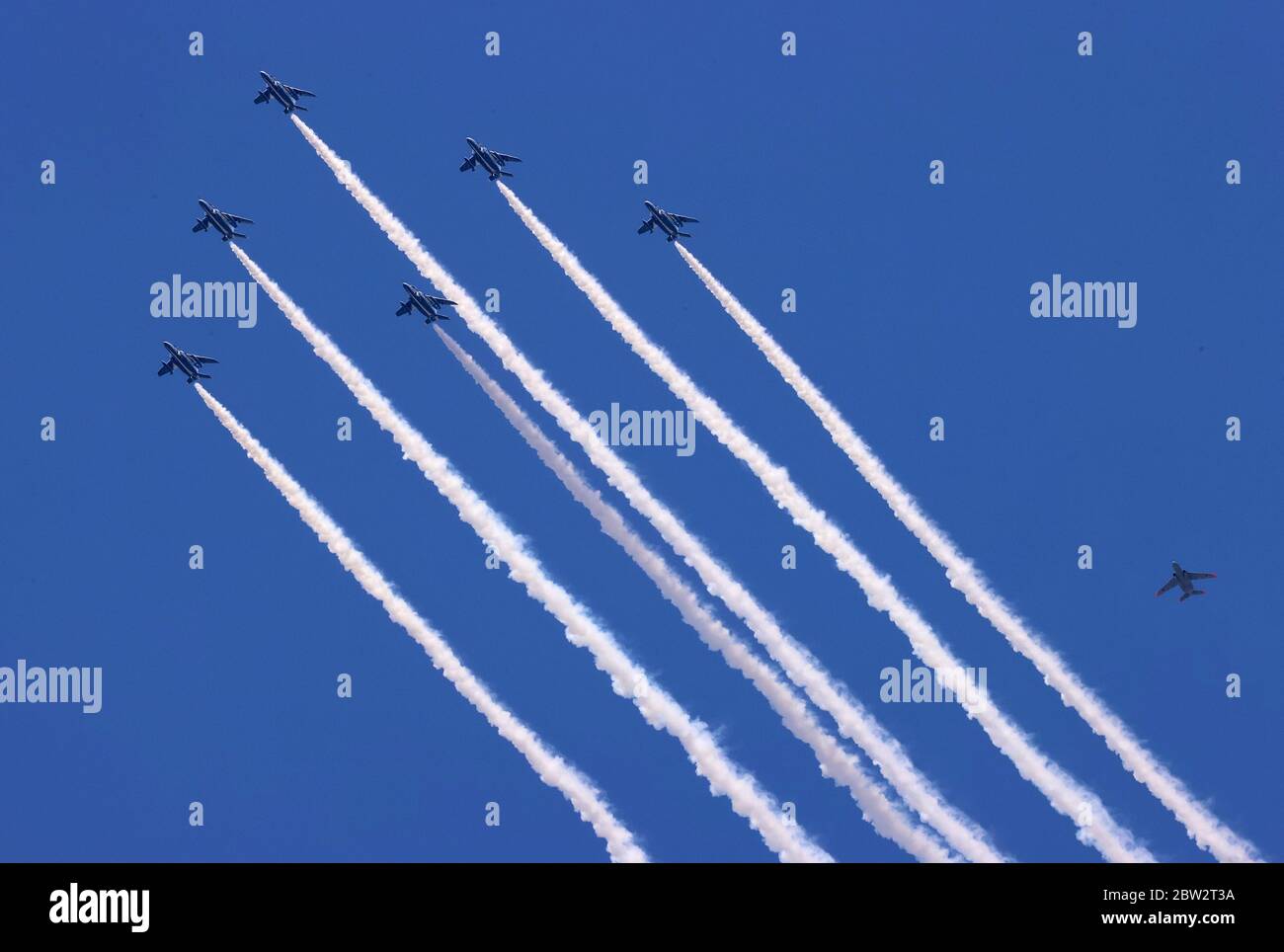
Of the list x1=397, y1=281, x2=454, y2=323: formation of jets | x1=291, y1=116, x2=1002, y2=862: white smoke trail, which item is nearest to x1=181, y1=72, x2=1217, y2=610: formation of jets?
x1=397, y1=281, x2=454, y2=323: formation of jets

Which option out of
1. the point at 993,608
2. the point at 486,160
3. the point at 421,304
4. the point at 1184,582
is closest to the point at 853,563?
the point at 993,608

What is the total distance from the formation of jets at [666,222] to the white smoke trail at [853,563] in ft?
7.93

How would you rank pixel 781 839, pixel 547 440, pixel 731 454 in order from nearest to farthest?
1. pixel 781 839
2. pixel 547 440
3. pixel 731 454

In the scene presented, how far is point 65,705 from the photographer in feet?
241

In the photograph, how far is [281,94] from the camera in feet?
226

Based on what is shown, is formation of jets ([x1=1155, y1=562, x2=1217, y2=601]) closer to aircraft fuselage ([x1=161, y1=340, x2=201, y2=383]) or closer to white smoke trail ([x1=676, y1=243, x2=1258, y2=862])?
white smoke trail ([x1=676, y1=243, x2=1258, y2=862])

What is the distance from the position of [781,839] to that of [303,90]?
29437mm

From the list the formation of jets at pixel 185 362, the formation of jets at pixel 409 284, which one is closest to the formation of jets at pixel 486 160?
the formation of jets at pixel 409 284

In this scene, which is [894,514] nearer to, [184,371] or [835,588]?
[835,588]

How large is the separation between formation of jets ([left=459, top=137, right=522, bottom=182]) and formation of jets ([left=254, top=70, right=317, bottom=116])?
244 inches

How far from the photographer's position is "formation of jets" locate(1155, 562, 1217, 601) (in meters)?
67.0

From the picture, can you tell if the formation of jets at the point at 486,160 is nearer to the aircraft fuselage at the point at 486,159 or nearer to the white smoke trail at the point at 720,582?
the aircraft fuselage at the point at 486,159

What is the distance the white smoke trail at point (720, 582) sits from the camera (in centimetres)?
6103
